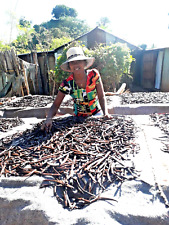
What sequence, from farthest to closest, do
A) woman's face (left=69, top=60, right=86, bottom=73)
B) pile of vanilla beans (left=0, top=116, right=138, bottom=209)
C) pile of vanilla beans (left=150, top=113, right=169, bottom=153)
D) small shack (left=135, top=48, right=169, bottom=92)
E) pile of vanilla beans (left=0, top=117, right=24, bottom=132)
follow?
1. small shack (left=135, top=48, right=169, bottom=92)
2. pile of vanilla beans (left=0, top=117, right=24, bottom=132)
3. woman's face (left=69, top=60, right=86, bottom=73)
4. pile of vanilla beans (left=150, top=113, right=169, bottom=153)
5. pile of vanilla beans (left=0, top=116, right=138, bottom=209)

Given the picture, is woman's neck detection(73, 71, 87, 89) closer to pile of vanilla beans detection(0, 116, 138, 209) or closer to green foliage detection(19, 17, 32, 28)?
pile of vanilla beans detection(0, 116, 138, 209)

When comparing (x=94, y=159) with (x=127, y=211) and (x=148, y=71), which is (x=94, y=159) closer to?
(x=127, y=211)

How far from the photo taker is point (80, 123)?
231cm

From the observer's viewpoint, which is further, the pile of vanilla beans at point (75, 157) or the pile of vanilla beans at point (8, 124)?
the pile of vanilla beans at point (8, 124)

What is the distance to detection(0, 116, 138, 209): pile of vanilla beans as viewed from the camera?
130cm

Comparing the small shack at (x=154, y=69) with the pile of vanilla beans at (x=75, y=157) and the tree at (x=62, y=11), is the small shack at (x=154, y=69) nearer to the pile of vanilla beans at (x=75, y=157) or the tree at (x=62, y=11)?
the pile of vanilla beans at (x=75, y=157)

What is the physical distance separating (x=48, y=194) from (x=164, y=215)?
0.84m

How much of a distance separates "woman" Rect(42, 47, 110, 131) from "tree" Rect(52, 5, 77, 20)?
4061 cm

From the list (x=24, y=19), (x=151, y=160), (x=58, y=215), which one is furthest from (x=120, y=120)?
(x=24, y=19)

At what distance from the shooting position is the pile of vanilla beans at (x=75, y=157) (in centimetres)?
130

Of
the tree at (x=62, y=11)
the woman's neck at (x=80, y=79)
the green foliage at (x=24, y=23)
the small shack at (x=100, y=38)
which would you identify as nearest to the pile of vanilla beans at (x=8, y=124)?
the woman's neck at (x=80, y=79)

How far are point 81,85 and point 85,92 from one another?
0.13 m

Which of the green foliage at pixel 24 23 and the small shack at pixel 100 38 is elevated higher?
the green foliage at pixel 24 23

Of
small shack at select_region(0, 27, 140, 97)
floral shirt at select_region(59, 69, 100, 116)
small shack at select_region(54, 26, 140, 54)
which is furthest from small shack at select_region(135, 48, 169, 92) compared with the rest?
floral shirt at select_region(59, 69, 100, 116)
